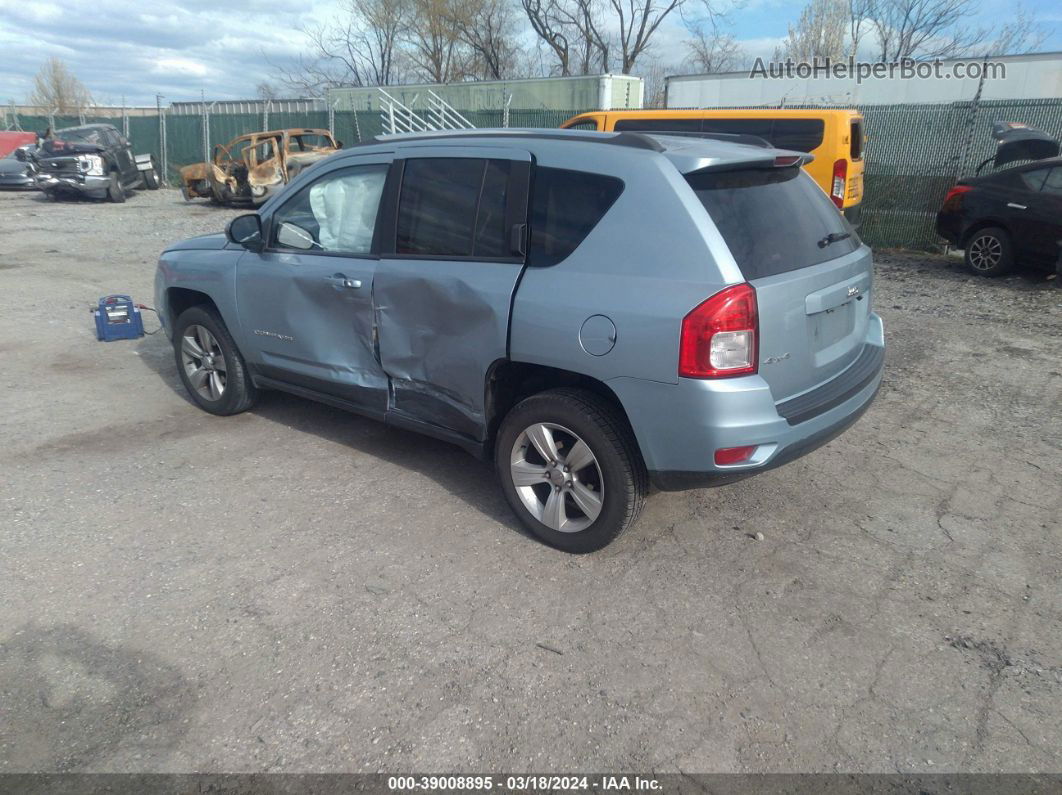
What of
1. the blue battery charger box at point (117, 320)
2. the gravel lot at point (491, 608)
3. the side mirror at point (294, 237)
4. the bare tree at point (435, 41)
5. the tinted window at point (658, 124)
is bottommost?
the gravel lot at point (491, 608)

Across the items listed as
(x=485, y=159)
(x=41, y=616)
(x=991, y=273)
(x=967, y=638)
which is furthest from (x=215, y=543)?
(x=991, y=273)

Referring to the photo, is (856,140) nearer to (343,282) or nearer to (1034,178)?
(1034,178)

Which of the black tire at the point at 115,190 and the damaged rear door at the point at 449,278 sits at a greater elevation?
the black tire at the point at 115,190

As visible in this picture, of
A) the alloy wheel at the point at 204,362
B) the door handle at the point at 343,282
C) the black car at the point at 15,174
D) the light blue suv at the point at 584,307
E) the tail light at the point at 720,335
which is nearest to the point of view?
the tail light at the point at 720,335

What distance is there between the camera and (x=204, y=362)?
5.49 m

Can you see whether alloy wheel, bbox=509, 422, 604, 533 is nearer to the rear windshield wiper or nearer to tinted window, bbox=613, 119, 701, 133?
the rear windshield wiper

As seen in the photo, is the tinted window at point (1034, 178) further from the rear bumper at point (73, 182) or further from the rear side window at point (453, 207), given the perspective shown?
the rear bumper at point (73, 182)

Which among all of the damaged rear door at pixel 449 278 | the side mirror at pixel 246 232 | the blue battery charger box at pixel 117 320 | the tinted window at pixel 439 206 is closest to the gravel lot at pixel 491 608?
the damaged rear door at pixel 449 278

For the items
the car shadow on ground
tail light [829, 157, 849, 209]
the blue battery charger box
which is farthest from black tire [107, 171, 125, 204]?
tail light [829, 157, 849, 209]

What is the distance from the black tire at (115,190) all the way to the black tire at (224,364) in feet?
59.6

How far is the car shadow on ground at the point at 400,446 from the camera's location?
4305 mm

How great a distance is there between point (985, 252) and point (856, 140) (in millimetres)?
2315

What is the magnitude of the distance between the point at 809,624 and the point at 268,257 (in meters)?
3.65

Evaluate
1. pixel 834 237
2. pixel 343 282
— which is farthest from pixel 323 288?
pixel 834 237
